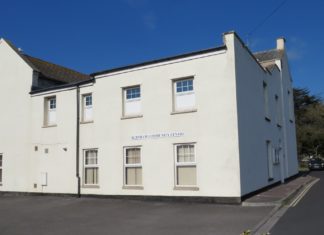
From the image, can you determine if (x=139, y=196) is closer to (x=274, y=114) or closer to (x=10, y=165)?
(x=10, y=165)

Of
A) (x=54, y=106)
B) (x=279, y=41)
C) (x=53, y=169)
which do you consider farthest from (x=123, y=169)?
(x=279, y=41)

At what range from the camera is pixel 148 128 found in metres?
17.5

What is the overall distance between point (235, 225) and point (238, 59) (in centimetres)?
815

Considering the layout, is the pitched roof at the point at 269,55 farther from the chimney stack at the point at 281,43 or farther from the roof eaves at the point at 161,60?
the roof eaves at the point at 161,60

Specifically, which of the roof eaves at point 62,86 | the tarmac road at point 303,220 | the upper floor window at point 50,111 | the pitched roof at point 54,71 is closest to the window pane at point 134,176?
the roof eaves at point 62,86

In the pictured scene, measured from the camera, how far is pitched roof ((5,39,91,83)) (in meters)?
22.7

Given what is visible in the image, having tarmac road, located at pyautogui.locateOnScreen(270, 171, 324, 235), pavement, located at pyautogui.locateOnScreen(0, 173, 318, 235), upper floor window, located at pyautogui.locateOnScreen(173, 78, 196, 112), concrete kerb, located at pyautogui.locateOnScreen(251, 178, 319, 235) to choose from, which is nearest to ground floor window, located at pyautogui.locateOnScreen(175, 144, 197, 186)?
pavement, located at pyautogui.locateOnScreen(0, 173, 318, 235)

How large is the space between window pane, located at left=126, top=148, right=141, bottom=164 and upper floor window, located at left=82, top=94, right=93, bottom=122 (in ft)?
9.98

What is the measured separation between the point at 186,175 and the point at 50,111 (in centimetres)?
918

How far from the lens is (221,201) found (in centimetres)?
1526

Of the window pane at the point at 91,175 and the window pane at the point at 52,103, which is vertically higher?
the window pane at the point at 52,103

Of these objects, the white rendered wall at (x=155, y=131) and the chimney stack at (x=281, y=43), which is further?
the chimney stack at (x=281, y=43)

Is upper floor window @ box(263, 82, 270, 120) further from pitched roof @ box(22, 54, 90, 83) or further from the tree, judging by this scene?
the tree

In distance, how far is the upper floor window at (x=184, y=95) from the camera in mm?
16734
